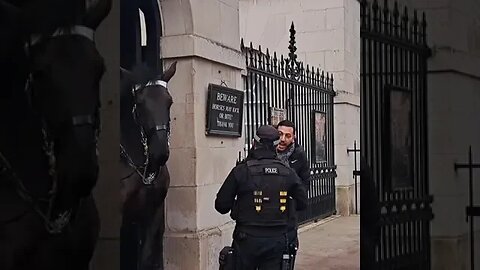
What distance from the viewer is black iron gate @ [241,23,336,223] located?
7465 mm

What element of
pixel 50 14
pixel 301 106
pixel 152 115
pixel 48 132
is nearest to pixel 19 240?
pixel 48 132

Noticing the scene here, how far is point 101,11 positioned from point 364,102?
1.77 metres

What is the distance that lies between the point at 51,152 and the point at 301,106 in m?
8.46

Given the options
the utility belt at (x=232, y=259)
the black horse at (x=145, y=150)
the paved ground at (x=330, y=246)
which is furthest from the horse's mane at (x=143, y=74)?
the paved ground at (x=330, y=246)

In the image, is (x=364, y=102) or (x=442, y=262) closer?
(x=442, y=262)

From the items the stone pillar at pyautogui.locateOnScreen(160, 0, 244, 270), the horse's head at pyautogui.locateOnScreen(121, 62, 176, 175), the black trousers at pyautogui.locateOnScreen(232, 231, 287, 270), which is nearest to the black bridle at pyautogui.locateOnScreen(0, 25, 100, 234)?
the horse's head at pyautogui.locateOnScreen(121, 62, 176, 175)

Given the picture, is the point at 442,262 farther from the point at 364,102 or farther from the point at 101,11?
the point at 101,11

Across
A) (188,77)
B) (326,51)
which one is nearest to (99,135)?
(188,77)

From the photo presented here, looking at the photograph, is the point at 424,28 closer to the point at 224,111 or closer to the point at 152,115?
the point at 152,115

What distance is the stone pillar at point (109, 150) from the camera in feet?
4.29

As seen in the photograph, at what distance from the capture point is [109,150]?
1322mm

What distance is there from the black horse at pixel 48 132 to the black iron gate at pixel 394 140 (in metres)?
1.58

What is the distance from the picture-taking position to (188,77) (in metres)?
5.65

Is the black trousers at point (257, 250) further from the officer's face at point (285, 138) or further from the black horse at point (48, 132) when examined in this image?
the black horse at point (48, 132)
